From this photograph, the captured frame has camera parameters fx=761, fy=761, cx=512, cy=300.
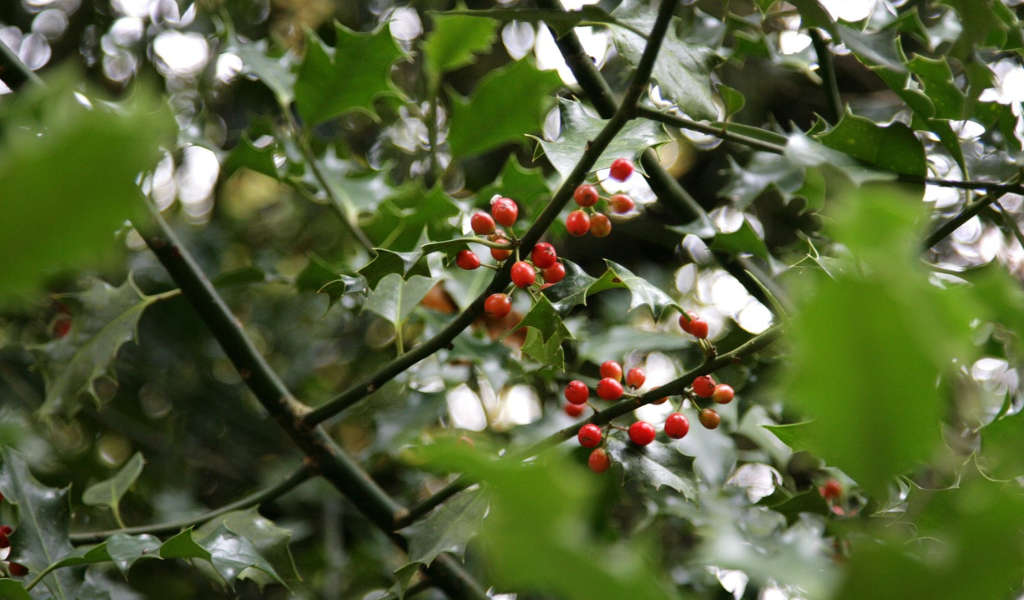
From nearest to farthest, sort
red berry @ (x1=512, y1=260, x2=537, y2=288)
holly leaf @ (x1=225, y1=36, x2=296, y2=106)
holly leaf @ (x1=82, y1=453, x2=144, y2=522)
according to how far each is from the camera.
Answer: red berry @ (x1=512, y1=260, x2=537, y2=288) → holly leaf @ (x1=82, y1=453, x2=144, y2=522) → holly leaf @ (x1=225, y1=36, x2=296, y2=106)

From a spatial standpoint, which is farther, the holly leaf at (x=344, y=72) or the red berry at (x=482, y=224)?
the holly leaf at (x=344, y=72)

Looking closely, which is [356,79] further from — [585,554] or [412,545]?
[585,554]

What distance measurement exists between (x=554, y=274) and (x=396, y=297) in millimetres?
294

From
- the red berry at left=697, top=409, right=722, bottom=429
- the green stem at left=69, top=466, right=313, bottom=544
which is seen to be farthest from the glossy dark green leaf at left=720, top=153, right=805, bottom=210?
the green stem at left=69, top=466, right=313, bottom=544

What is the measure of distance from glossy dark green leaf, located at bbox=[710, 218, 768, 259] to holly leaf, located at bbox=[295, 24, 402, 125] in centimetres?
46

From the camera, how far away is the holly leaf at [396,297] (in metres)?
0.88

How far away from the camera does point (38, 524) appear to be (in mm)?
791

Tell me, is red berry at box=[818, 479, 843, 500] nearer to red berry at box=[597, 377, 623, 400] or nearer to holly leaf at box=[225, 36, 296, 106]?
red berry at box=[597, 377, 623, 400]

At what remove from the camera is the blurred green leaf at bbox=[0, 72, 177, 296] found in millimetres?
171

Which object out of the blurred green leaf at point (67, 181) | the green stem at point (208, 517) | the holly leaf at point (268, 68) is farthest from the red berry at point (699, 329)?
the holly leaf at point (268, 68)

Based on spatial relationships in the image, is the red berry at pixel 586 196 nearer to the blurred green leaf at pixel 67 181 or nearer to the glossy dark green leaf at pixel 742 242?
the glossy dark green leaf at pixel 742 242

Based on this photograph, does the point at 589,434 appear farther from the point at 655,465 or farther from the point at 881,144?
the point at 881,144

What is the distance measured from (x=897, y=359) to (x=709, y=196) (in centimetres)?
163

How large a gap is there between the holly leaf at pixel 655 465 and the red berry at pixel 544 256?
0.62 feet
